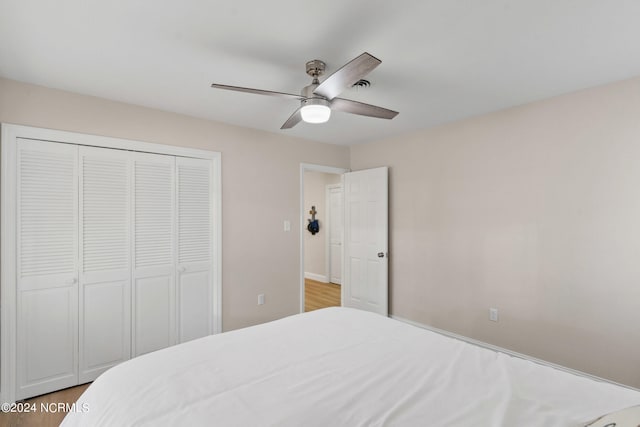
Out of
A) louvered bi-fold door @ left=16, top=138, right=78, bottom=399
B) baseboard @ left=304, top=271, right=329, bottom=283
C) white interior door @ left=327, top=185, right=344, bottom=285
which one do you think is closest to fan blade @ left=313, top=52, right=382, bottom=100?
louvered bi-fold door @ left=16, top=138, right=78, bottom=399

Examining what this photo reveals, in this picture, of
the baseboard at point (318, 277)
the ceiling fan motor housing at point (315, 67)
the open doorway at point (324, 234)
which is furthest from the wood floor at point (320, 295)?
the ceiling fan motor housing at point (315, 67)

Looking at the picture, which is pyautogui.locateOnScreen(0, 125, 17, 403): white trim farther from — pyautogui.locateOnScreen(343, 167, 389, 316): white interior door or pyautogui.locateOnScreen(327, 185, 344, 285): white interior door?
pyautogui.locateOnScreen(327, 185, 344, 285): white interior door

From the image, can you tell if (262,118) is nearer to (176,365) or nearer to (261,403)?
(176,365)

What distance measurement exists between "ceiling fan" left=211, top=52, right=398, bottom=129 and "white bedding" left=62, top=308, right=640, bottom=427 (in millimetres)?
1359

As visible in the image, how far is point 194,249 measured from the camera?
3.18 metres

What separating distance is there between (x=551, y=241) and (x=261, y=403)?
2.73 m

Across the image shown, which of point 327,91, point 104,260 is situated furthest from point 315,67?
point 104,260

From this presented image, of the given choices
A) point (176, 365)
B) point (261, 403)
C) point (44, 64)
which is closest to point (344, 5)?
point (261, 403)

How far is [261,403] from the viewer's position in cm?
118

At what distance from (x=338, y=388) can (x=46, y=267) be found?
8.13 feet

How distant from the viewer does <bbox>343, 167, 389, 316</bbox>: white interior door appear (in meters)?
3.99

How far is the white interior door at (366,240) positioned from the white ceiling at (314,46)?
60.5 inches

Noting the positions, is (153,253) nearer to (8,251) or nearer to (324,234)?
(8,251)

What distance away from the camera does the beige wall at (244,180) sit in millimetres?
2637
